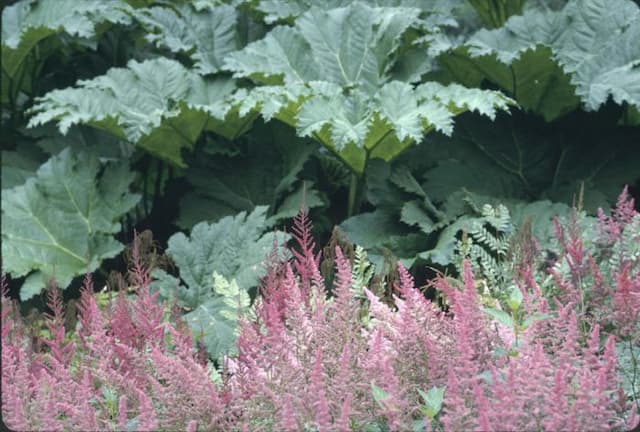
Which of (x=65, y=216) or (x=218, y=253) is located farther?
(x=65, y=216)

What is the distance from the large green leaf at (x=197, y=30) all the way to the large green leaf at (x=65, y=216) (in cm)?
85

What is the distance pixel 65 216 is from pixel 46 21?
1303mm

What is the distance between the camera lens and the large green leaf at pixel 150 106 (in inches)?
169

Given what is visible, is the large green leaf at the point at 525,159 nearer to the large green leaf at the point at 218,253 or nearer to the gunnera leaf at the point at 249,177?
the gunnera leaf at the point at 249,177

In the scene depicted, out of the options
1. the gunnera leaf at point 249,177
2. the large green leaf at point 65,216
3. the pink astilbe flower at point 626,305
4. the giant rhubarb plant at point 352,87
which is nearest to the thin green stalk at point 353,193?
the giant rhubarb plant at point 352,87

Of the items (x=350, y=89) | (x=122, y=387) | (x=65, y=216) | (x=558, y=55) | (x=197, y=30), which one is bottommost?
(x=65, y=216)

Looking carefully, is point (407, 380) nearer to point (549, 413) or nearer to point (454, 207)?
point (549, 413)

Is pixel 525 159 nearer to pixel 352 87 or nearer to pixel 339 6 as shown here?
pixel 352 87

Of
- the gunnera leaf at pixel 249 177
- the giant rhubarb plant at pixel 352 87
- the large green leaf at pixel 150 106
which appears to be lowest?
the gunnera leaf at pixel 249 177

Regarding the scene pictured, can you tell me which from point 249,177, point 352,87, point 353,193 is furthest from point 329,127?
point 249,177

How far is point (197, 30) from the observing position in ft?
16.5

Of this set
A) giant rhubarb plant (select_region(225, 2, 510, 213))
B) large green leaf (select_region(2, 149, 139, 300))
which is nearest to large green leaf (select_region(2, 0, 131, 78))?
large green leaf (select_region(2, 149, 139, 300))

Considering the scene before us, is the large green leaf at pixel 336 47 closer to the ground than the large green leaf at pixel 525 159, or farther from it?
farther from it

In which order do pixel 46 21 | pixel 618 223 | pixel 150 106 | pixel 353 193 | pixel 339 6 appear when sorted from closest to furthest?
pixel 618 223
pixel 353 193
pixel 150 106
pixel 46 21
pixel 339 6
